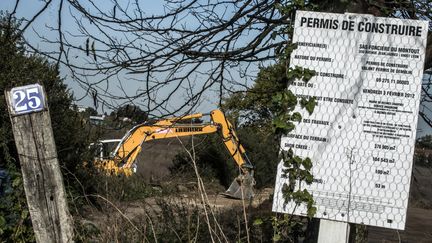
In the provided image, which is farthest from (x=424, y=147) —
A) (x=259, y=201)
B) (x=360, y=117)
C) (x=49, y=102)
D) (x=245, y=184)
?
(x=49, y=102)

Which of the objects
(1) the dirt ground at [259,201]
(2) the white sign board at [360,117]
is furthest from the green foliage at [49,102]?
(2) the white sign board at [360,117]

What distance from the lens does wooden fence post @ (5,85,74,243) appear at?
4230 millimetres

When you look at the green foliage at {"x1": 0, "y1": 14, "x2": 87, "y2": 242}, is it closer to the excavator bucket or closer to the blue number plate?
the excavator bucket

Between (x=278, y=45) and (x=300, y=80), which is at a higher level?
(x=278, y=45)

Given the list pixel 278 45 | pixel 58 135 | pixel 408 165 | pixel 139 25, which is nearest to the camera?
pixel 408 165

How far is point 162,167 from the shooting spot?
85.7 ft

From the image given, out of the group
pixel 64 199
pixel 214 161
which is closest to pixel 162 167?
pixel 214 161

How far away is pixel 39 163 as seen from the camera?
4273mm

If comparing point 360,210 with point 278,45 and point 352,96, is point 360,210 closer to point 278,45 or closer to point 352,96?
point 352,96

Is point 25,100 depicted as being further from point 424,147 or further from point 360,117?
point 424,147

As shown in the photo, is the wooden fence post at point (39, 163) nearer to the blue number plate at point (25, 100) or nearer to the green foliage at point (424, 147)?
the blue number plate at point (25, 100)

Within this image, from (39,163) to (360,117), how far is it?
6.76ft

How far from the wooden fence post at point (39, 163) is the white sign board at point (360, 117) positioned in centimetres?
142

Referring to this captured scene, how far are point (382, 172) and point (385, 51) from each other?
764 mm
